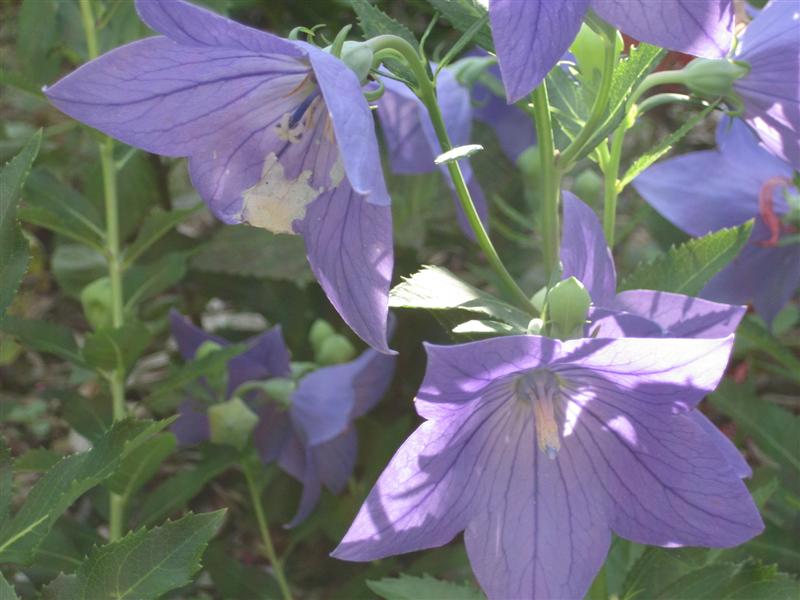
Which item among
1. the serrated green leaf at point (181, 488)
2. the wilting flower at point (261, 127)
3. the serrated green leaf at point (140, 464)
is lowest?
the serrated green leaf at point (181, 488)

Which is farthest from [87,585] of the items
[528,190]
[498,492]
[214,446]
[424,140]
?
[528,190]

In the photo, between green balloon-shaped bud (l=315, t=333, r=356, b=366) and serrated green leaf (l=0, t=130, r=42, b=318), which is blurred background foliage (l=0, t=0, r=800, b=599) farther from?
serrated green leaf (l=0, t=130, r=42, b=318)

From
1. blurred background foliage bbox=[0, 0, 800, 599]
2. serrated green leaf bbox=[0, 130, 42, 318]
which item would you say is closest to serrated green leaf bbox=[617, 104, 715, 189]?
blurred background foliage bbox=[0, 0, 800, 599]

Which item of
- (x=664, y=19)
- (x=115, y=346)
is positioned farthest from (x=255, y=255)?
(x=664, y=19)

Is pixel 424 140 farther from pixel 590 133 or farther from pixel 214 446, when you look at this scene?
pixel 590 133

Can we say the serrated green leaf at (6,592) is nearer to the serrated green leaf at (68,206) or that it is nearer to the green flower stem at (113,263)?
the green flower stem at (113,263)

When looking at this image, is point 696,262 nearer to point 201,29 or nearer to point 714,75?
point 714,75

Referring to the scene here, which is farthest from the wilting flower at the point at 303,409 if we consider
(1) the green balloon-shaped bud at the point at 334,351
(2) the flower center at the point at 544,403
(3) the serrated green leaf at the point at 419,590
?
(2) the flower center at the point at 544,403
